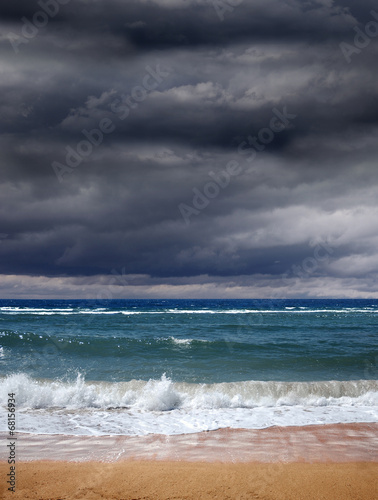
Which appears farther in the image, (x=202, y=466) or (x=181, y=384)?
(x=181, y=384)

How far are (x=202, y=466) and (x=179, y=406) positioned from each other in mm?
4604

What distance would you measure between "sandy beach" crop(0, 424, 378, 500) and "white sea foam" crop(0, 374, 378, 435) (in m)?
0.81

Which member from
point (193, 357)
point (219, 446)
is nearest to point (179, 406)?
point (219, 446)

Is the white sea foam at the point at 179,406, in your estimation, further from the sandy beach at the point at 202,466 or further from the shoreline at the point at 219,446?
the sandy beach at the point at 202,466

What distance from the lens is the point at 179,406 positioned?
1038cm

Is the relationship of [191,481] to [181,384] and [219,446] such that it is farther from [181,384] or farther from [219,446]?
[181,384]

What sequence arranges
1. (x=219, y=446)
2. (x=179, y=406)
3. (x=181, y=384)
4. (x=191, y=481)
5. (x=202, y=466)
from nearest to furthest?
(x=191, y=481), (x=202, y=466), (x=219, y=446), (x=179, y=406), (x=181, y=384)

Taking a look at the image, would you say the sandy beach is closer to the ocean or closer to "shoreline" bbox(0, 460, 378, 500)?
"shoreline" bbox(0, 460, 378, 500)

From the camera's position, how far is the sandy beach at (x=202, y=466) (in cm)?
504

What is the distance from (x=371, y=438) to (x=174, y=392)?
5236mm

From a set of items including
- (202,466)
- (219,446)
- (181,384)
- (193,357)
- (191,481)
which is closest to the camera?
(191,481)

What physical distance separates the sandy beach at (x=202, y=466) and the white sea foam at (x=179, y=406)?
813 mm

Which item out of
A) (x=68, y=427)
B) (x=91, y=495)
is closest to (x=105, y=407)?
(x=68, y=427)

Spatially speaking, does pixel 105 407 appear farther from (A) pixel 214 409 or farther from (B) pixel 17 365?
(B) pixel 17 365
